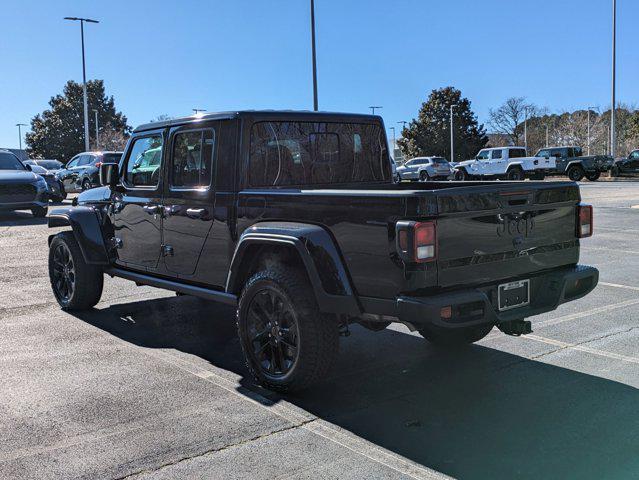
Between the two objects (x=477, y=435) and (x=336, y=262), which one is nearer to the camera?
(x=477, y=435)

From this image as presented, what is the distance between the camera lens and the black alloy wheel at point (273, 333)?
428 cm

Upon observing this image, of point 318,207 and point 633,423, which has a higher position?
point 318,207

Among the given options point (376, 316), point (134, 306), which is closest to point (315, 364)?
point (376, 316)

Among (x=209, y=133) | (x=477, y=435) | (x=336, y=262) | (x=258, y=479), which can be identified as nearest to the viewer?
(x=258, y=479)

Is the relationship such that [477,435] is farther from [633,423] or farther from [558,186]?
[558,186]

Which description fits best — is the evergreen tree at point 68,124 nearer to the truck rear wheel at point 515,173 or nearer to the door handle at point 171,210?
the truck rear wheel at point 515,173

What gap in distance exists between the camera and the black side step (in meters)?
4.87

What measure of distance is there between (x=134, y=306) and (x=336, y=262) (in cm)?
386

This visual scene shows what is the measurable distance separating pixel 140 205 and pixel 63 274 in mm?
1770

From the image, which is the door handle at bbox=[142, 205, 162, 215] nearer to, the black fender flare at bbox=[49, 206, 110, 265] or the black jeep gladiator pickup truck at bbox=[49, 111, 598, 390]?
the black jeep gladiator pickup truck at bbox=[49, 111, 598, 390]

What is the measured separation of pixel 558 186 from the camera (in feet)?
14.8

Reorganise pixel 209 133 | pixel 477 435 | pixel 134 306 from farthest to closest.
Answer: pixel 134 306 < pixel 209 133 < pixel 477 435

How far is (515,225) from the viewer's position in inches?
165

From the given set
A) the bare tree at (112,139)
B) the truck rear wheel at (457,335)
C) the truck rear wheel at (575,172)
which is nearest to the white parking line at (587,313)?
the truck rear wheel at (457,335)
